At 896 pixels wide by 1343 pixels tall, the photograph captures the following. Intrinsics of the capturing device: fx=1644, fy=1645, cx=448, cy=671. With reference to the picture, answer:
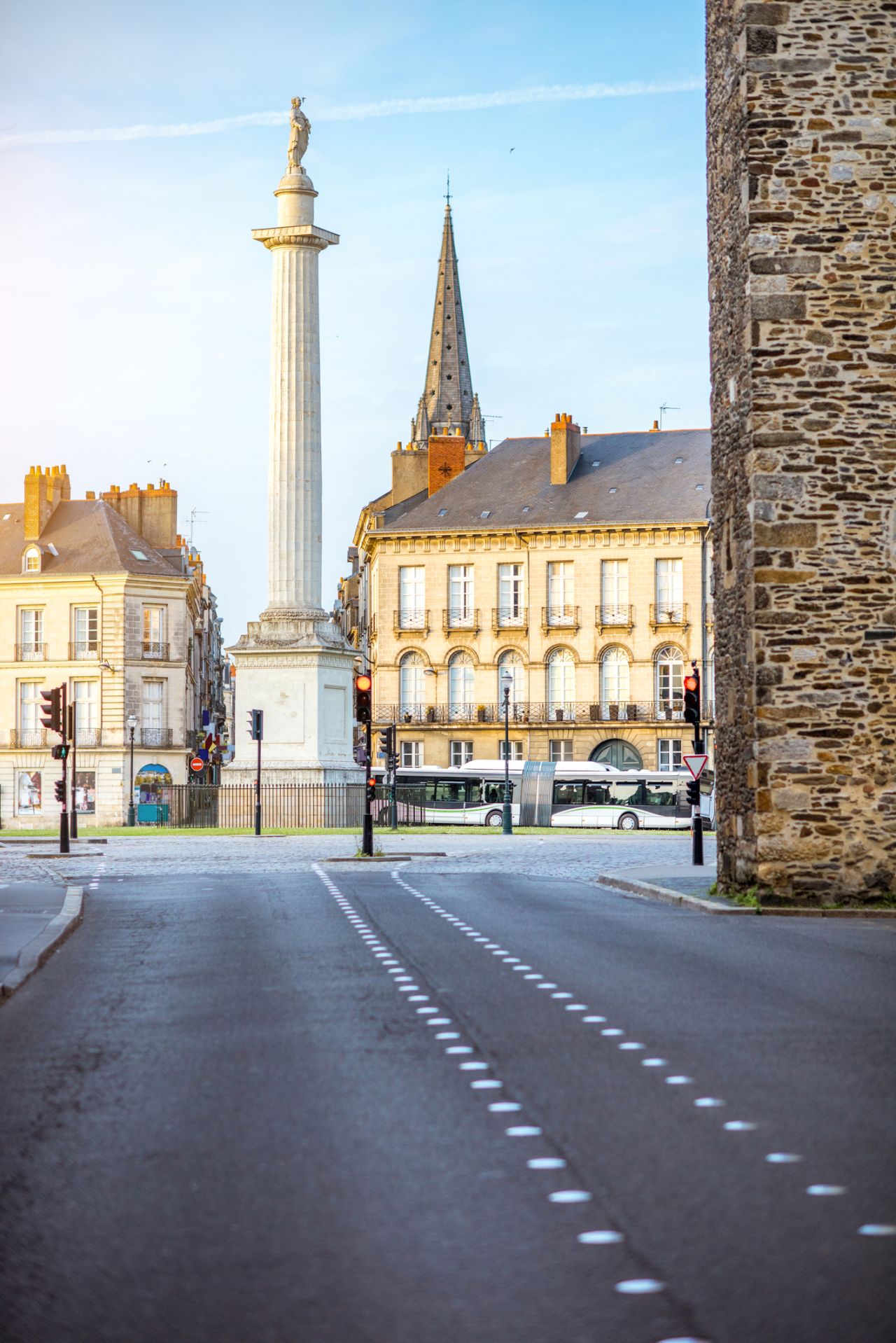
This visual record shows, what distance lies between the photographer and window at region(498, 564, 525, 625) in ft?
232

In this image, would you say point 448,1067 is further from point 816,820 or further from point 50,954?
point 816,820

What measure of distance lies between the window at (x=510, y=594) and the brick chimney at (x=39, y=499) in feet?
65.7

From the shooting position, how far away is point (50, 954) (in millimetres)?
13320

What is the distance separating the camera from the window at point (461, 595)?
7088cm

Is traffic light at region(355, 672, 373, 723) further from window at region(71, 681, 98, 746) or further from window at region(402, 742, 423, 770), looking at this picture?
window at region(402, 742, 423, 770)

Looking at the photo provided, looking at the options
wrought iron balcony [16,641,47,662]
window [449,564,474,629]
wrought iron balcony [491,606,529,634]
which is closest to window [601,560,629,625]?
wrought iron balcony [491,606,529,634]

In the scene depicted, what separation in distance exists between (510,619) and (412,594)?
448cm

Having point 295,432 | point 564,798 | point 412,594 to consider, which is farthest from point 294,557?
point 412,594

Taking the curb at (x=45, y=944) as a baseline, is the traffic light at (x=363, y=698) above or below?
above

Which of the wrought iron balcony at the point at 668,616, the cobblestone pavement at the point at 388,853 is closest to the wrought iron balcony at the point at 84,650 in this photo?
the wrought iron balcony at the point at 668,616

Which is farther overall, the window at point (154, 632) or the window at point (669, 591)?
the window at point (154, 632)

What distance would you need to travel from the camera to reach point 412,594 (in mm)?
71562

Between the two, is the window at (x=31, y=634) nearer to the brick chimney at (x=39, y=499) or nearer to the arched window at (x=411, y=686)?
the brick chimney at (x=39, y=499)

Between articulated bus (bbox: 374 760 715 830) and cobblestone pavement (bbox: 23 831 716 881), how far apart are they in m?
13.1
